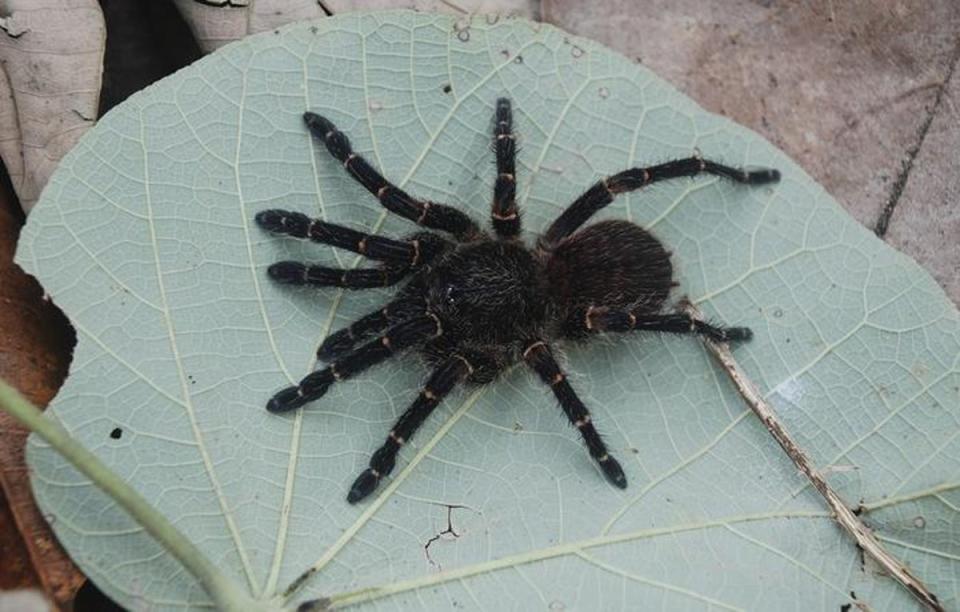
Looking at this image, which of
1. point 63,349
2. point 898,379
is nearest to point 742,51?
point 898,379

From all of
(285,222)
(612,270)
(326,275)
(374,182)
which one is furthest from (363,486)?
(612,270)

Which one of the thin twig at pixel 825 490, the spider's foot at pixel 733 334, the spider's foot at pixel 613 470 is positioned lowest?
the spider's foot at pixel 613 470

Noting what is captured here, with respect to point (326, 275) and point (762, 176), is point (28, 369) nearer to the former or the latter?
point (326, 275)

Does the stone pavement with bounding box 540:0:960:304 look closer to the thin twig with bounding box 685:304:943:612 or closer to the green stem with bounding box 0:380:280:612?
the thin twig with bounding box 685:304:943:612

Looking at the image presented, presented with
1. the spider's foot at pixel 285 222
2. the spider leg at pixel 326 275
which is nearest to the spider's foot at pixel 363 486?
the spider leg at pixel 326 275

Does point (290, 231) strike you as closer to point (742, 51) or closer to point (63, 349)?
point (63, 349)

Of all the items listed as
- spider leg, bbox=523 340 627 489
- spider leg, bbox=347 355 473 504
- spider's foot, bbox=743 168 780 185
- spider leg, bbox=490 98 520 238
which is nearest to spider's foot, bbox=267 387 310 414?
spider leg, bbox=347 355 473 504

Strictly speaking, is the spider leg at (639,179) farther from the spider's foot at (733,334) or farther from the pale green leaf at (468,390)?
the spider's foot at (733,334)
